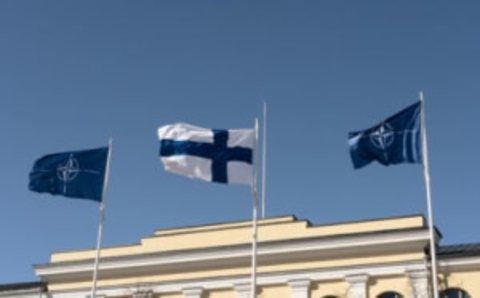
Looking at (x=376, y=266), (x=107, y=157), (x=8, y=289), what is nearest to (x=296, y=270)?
(x=376, y=266)

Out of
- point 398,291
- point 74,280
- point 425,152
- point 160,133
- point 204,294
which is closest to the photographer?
point 425,152

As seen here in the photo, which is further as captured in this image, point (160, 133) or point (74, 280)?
point (74, 280)

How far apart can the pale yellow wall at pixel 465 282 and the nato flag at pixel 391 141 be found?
9.19 metres

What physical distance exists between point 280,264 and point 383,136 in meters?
11.8

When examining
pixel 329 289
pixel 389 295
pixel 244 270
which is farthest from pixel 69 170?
pixel 389 295

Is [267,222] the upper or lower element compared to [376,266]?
upper

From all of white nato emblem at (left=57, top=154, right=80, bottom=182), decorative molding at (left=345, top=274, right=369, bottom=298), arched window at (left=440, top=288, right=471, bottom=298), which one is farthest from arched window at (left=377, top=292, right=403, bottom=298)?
white nato emblem at (left=57, top=154, right=80, bottom=182)

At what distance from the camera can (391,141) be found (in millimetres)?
27031

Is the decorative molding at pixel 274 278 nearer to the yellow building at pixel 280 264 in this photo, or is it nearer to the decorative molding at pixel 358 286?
the yellow building at pixel 280 264

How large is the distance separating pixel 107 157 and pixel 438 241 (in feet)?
50.9

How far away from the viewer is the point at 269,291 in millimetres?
36781

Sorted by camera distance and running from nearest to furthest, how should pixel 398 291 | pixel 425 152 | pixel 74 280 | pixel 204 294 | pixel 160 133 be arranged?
1. pixel 425 152
2. pixel 160 133
3. pixel 398 291
4. pixel 204 294
5. pixel 74 280

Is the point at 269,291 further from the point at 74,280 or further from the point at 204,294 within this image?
the point at 74,280

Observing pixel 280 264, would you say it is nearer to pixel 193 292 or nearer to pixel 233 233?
pixel 233 233
